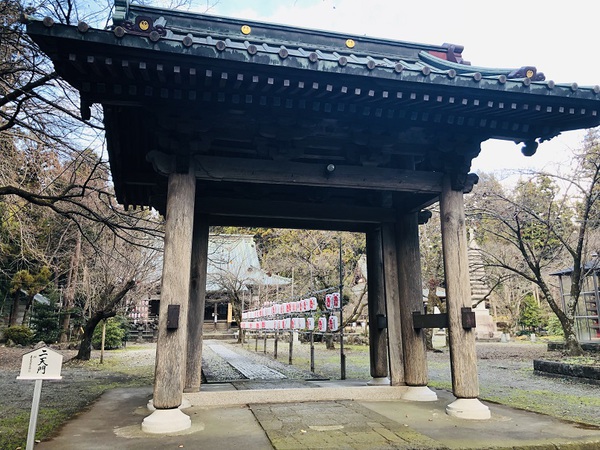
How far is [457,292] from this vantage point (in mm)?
5484

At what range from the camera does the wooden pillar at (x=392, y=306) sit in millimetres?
6645

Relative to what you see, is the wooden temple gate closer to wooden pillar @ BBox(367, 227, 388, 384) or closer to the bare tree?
wooden pillar @ BBox(367, 227, 388, 384)

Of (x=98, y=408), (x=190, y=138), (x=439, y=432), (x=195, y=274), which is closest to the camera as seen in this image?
(x=439, y=432)

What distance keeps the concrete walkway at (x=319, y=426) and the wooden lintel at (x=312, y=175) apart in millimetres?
2921

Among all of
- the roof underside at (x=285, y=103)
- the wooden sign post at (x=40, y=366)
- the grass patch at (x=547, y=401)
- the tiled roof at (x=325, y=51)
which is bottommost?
the grass patch at (x=547, y=401)

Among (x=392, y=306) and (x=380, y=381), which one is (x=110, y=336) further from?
(x=392, y=306)

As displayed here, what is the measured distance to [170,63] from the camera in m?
4.07

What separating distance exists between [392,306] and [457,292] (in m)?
1.49

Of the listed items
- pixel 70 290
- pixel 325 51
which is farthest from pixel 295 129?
pixel 70 290

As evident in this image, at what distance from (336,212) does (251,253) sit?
26255mm

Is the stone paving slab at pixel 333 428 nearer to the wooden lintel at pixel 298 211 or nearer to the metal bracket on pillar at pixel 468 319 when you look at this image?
the metal bracket on pillar at pixel 468 319

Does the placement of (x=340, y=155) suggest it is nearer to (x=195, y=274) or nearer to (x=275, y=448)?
(x=195, y=274)

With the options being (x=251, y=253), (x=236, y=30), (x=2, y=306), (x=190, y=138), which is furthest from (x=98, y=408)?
(x=251, y=253)

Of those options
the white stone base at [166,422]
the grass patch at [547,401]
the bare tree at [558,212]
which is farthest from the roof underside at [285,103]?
the bare tree at [558,212]
